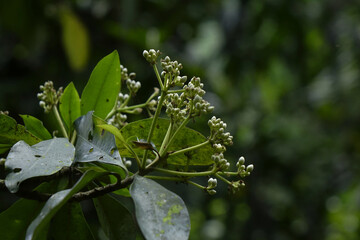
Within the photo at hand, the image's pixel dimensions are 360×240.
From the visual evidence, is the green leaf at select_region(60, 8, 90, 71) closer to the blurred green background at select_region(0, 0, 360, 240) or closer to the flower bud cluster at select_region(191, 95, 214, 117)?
the blurred green background at select_region(0, 0, 360, 240)

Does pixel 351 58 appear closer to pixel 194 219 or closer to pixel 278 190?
pixel 278 190

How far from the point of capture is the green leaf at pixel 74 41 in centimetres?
224

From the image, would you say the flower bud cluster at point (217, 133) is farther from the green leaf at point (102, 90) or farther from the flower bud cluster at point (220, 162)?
the green leaf at point (102, 90)

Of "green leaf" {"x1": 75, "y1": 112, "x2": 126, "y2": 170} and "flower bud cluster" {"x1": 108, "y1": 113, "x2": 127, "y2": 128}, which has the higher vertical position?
"flower bud cluster" {"x1": 108, "y1": 113, "x2": 127, "y2": 128}

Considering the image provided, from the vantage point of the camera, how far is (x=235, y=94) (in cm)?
352

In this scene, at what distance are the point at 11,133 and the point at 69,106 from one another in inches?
5.9

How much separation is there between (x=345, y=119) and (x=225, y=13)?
1.49m

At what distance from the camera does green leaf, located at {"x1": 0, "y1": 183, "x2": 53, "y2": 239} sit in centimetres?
67

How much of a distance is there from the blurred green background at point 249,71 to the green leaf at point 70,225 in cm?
153

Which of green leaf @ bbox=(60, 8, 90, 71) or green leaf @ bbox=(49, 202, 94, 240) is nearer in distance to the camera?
green leaf @ bbox=(49, 202, 94, 240)

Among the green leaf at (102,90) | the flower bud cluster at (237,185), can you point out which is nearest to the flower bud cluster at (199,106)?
the flower bud cluster at (237,185)

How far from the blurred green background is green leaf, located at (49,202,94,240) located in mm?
1533

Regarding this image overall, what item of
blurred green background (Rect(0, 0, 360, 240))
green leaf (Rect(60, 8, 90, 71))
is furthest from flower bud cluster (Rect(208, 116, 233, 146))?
green leaf (Rect(60, 8, 90, 71))

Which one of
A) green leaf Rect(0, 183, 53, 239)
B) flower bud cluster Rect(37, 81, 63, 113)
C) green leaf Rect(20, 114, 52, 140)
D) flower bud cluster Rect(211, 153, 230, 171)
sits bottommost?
green leaf Rect(0, 183, 53, 239)
